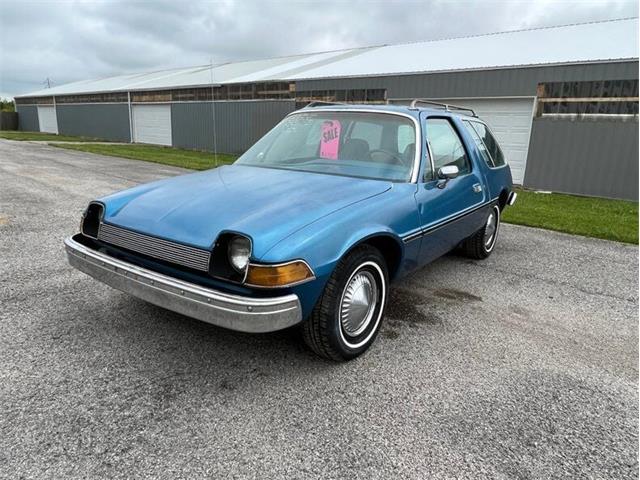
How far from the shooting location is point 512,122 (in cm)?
1233

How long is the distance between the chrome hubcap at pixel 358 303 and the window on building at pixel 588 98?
10554mm

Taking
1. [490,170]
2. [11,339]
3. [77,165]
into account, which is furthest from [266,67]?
[11,339]

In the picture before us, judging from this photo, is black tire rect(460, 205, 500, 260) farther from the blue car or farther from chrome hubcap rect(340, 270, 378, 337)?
chrome hubcap rect(340, 270, 378, 337)

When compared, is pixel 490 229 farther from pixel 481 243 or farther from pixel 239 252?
pixel 239 252

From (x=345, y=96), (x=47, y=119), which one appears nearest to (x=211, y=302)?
(x=345, y=96)

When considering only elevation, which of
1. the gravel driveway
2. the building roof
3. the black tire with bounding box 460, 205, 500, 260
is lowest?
the gravel driveway

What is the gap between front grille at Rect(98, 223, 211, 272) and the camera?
2.51m

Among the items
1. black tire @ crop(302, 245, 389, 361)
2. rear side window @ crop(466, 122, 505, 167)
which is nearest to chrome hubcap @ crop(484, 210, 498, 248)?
rear side window @ crop(466, 122, 505, 167)

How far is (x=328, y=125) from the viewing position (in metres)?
3.94

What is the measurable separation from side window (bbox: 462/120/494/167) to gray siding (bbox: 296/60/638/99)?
7.82 metres

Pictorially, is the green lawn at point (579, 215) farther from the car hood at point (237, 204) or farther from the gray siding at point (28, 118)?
the gray siding at point (28, 118)

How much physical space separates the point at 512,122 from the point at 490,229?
826 cm

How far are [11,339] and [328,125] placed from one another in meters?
2.88

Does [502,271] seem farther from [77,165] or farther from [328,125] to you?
[77,165]
